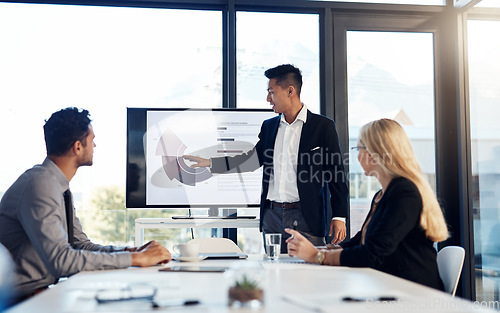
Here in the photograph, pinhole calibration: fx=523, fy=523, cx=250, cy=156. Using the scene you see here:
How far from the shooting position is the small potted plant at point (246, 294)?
127 cm

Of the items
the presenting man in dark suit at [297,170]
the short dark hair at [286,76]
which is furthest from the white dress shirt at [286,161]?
the short dark hair at [286,76]

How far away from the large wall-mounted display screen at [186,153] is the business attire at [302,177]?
50 cm

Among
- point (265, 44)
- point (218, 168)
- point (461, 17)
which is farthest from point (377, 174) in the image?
point (461, 17)

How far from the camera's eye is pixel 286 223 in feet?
10.6

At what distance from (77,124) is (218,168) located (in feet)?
5.50

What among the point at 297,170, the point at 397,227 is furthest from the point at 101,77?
the point at 397,227

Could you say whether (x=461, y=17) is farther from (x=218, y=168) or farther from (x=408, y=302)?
(x=408, y=302)

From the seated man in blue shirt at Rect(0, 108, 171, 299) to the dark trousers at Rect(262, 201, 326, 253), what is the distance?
3.84 feet

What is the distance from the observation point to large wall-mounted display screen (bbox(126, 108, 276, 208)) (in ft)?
12.7

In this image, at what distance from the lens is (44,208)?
1990mm

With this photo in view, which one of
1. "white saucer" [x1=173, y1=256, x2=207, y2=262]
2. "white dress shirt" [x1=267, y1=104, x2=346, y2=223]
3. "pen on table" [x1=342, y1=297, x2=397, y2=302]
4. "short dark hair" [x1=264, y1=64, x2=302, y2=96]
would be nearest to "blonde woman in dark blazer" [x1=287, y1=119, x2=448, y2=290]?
"white saucer" [x1=173, y1=256, x2=207, y2=262]

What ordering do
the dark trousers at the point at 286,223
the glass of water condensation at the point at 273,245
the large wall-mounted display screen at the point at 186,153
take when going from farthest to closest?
1. the large wall-mounted display screen at the point at 186,153
2. the dark trousers at the point at 286,223
3. the glass of water condensation at the point at 273,245

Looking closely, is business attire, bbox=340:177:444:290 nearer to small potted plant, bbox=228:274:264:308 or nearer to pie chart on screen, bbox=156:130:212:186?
small potted plant, bbox=228:274:264:308

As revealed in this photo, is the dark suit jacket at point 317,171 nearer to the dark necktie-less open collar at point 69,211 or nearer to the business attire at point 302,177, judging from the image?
the business attire at point 302,177
